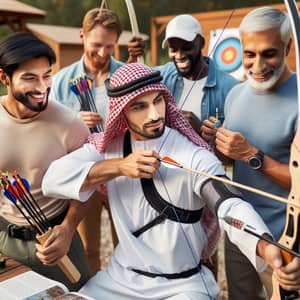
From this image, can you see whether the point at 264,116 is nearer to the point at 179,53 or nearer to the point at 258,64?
the point at 258,64

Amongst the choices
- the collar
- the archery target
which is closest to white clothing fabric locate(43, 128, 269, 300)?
the collar

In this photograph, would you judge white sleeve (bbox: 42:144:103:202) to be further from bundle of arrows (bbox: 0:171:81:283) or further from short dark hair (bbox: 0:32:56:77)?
short dark hair (bbox: 0:32:56:77)

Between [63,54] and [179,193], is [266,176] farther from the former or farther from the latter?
[63,54]

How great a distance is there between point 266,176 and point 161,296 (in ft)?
1.39

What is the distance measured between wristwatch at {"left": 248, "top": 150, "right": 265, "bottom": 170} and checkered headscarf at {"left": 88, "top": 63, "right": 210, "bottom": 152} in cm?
12

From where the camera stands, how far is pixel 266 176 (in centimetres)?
111

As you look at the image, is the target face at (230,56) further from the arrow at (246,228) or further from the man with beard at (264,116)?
the arrow at (246,228)

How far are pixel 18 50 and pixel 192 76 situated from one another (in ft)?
1.75

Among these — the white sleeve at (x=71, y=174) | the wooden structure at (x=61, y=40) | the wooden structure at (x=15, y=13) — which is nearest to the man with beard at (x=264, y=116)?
the white sleeve at (x=71, y=174)

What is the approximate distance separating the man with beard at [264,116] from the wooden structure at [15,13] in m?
1.36

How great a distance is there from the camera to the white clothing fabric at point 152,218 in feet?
3.43

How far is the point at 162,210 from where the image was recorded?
1.05 metres

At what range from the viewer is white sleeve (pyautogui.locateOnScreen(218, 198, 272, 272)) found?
842 mm

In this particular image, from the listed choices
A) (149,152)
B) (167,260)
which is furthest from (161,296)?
(149,152)
